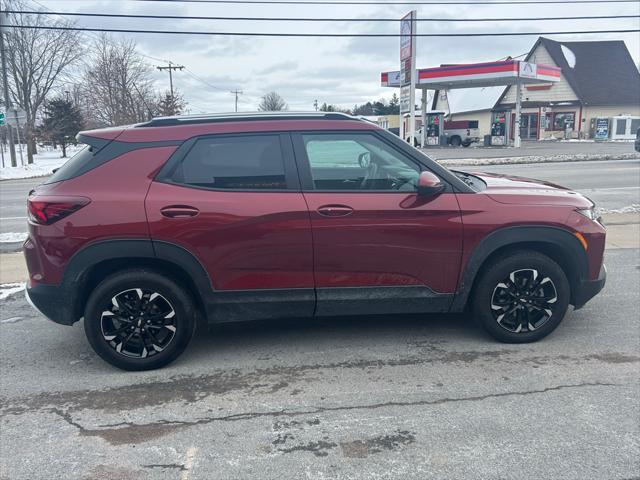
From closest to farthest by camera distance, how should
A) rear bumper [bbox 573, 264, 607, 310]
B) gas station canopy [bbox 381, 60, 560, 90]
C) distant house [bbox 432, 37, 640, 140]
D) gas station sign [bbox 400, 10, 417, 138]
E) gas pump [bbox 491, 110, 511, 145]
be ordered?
rear bumper [bbox 573, 264, 607, 310] → gas station sign [bbox 400, 10, 417, 138] → gas station canopy [bbox 381, 60, 560, 90] → gas pump [bbox 491, 110, 511, 145] → distant house [bbox 432, 37, 640, 140]

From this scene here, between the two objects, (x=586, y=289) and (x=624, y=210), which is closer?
(x=586, y=289)

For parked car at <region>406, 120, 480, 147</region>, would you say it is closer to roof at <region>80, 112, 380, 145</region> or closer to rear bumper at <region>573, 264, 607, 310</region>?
rear bumper at <region>573, 264, 607, 310</region>

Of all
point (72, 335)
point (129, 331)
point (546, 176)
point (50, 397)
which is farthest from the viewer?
point (546, 176)

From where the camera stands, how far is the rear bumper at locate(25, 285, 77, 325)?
373 centimetres

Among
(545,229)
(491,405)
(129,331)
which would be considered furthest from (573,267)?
(129,331)

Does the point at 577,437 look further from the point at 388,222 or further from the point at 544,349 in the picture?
the point at 388,222

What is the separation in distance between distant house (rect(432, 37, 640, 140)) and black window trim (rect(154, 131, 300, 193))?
47.7 meters

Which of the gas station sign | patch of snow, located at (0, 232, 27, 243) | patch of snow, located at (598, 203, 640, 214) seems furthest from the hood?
the gas station sign

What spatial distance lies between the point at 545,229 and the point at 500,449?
1843mm

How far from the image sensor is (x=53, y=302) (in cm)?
375

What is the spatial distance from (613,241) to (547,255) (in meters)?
4.27

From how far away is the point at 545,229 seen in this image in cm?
400

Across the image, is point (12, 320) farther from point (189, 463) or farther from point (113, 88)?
point (113, 88)

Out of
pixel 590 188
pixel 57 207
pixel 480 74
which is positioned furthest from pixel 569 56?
pixel 57 207
